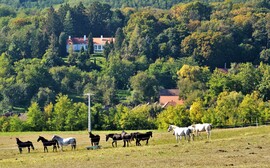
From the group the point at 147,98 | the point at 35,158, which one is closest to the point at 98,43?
the point at 147,98

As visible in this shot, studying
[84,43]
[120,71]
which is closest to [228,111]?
[120,71]

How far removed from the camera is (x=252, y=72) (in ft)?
438

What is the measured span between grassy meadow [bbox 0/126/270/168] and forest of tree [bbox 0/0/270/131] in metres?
37.9

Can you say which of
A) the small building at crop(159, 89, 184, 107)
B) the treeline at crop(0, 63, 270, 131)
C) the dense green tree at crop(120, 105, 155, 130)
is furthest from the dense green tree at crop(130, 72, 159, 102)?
the dense green tree at crop(120, 105, 155, 130)

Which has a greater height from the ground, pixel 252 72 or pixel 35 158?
pixel 252 72

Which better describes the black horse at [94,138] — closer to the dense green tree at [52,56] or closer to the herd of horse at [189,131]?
the herd of horse at [189,131]

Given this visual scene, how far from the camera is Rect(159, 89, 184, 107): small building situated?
13838 centimetres

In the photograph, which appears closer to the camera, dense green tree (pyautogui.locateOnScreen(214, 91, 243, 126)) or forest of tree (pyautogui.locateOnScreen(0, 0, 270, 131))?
dense green tree (pyautogui.locateOnScreen(214, 91, 243, 126))

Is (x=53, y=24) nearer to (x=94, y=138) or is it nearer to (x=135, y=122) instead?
(x=135, y=122)

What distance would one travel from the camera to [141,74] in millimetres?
154000

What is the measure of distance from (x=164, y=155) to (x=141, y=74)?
106405 millimetres

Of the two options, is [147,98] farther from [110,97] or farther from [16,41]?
[16,41]

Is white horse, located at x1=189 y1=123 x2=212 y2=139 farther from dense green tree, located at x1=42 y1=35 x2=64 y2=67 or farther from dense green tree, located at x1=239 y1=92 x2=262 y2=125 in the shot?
dense green tree, located at x1=42 y1=35 x2=64 y2=67

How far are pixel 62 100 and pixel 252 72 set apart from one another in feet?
120
